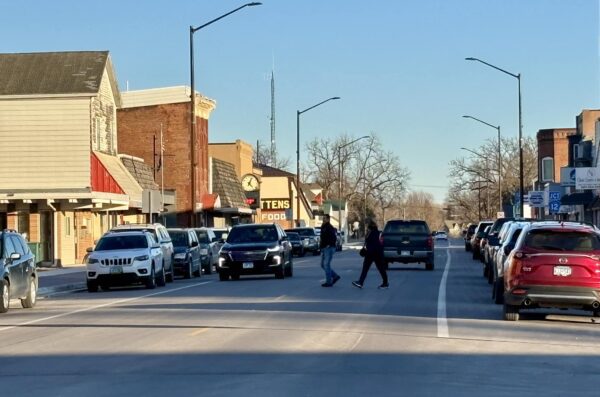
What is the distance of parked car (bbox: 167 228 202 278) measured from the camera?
3900 centimetres

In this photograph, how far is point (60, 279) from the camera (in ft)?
123

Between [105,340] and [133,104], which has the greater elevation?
[133,104]

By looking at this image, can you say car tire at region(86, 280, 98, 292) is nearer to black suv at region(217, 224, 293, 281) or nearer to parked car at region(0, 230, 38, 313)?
black suv at region(217, 224, 293, 281)

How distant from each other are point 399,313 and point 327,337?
4590mm

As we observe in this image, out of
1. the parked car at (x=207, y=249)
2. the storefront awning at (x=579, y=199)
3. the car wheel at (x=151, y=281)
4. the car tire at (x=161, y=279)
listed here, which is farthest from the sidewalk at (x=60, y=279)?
the storefront awning at (x=579, y=199)

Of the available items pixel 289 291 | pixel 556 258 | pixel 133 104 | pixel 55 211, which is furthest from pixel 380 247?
pixel 133 104

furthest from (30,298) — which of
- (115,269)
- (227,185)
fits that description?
(227,185)

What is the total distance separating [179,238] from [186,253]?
107cm

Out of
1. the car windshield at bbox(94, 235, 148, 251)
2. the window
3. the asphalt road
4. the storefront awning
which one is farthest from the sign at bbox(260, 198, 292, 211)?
the asphalt road

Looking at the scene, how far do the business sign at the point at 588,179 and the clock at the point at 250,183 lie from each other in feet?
122

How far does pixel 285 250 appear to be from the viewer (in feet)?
117

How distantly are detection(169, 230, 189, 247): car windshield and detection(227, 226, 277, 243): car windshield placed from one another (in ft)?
13.2

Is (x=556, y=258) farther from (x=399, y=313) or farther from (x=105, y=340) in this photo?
(x=105, y=340)

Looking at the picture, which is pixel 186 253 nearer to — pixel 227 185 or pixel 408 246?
pixel 408 246
